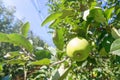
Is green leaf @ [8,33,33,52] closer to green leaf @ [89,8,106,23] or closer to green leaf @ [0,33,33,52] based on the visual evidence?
green leaf @ [0,33,33,52]

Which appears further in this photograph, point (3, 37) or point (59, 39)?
point (59, 39)

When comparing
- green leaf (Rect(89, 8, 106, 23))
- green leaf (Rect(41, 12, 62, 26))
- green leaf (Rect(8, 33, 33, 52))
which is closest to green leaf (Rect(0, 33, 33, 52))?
green leaf (Rect(8, 33, 33, 52))

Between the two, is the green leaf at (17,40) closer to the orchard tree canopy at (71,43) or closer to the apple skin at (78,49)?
the orchard tree canopy at (71,43)

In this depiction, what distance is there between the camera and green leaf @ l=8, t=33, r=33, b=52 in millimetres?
897

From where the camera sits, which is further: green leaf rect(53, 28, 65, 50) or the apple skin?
green leaf rect(53, 28, 65, 50)

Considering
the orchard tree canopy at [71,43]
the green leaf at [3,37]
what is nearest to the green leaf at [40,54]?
the orchard tree canopy at [71,43]

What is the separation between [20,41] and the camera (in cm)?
92

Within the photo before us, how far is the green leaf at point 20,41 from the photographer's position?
897mm

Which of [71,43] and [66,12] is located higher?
[66,12]

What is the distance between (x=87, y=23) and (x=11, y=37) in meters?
0.26

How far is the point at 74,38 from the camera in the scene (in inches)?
36.2

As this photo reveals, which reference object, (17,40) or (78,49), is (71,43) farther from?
(17,40)

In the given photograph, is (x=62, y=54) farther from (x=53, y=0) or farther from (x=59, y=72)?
(x=53, y=0)

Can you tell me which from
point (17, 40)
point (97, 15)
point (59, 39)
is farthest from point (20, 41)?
point (97, 15)
